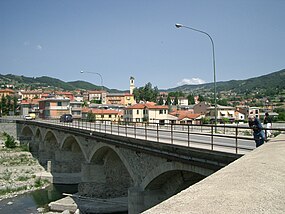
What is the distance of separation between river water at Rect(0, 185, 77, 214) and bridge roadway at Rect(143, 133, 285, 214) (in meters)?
26.1

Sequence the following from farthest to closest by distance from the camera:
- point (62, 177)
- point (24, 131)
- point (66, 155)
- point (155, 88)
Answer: point (155, 88) < point (24, 131) < point (66, 155) < point (62, 177)

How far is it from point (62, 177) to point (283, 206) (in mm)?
38693

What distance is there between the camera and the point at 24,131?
69562 mm

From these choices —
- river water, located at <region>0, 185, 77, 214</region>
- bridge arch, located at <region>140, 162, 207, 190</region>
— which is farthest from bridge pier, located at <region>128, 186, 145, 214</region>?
river water, located at <region>0, 185, 77, 214</region>

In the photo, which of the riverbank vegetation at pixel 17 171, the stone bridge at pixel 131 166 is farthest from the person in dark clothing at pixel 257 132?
the riverbank vegetation at pixel 17 171

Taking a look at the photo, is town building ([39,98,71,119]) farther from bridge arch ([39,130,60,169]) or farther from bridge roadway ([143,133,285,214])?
bridge roadway ([143,133,285,214])

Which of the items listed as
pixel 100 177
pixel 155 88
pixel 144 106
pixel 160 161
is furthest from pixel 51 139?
pixel 155 88

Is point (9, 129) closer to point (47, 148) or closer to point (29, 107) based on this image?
point (47, 148)

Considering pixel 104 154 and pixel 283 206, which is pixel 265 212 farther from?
pixel 104 154

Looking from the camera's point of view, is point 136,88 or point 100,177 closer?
point 100,177

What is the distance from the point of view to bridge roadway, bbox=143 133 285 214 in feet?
11.4

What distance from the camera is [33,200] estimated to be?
3192 cm

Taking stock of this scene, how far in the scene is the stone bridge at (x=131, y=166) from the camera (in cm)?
1226

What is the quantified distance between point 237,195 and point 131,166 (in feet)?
48.5
